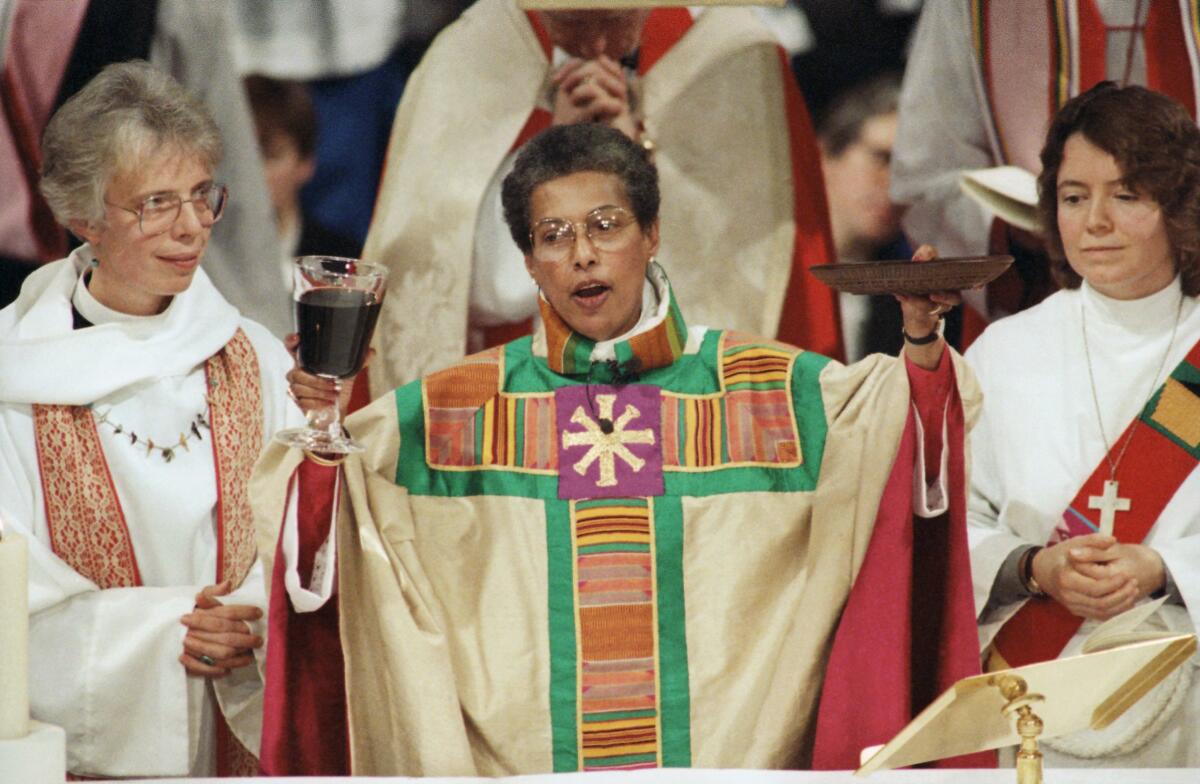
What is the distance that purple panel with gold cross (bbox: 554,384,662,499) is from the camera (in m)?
4.02

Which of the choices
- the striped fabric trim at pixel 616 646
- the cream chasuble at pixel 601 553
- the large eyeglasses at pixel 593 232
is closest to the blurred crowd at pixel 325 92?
the cream chasuble at pixel 601 553

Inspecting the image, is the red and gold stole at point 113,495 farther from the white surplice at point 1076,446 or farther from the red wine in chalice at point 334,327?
the white surplice at point 1076,446

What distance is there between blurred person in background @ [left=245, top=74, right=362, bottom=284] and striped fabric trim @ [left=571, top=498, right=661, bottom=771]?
116 cm

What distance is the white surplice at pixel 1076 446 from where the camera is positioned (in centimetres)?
414

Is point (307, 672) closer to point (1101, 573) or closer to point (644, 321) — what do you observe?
point (644, 321)

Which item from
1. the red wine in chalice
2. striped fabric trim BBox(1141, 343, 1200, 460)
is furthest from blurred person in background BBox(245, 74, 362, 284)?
striped fabric trim BBox(1141, 343, 1200, 460)

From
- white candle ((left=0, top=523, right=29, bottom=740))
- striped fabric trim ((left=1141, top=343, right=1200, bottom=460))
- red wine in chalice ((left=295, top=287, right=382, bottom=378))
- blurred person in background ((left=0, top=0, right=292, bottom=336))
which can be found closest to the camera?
white candle ((left=0, top=523, right=29, bottom=740))

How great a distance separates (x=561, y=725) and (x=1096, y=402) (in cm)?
166

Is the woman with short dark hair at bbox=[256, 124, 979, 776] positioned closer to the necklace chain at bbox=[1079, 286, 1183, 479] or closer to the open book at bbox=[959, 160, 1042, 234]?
the necklace chain at bbox=[1079, 286, 1183, 479]

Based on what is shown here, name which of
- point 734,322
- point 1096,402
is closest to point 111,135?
point 734,322

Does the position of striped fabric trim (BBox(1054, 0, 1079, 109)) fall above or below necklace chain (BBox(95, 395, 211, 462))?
above

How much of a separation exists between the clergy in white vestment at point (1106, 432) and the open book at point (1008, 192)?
0.19 feet

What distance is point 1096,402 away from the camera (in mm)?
4316

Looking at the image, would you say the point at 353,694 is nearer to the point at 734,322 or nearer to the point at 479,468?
the point at 479,468
